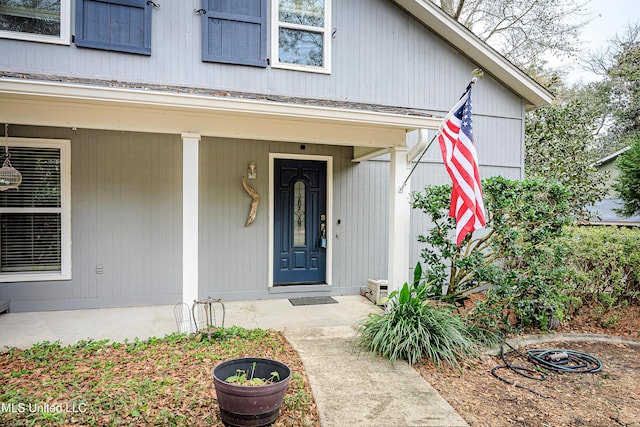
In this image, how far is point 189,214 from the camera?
14.2 ft

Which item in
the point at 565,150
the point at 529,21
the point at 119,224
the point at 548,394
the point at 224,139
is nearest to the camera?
the point at 548,394

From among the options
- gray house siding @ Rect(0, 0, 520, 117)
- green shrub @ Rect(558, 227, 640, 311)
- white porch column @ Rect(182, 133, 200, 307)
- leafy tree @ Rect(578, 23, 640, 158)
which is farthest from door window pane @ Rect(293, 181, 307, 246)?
leafy tree @ Rect(578, 23, 640, 158)

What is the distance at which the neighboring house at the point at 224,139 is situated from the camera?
4.38 meters

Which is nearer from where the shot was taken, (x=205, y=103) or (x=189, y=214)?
(x=205, y=103)

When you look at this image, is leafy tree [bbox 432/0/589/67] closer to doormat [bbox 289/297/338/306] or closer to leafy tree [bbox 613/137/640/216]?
leafy tree [bbox 613/137/640/216]

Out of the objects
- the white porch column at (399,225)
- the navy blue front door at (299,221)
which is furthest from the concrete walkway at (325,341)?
the white porch column at (399,225)

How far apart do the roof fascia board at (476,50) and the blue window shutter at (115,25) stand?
3.76m

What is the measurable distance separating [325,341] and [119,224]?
3.42 m

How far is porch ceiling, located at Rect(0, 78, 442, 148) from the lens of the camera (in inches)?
148

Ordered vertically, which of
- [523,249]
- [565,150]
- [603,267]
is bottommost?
[603,267]

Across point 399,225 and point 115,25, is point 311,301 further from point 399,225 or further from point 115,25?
point 115,25

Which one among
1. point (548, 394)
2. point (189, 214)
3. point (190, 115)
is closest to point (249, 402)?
point (189, 214)

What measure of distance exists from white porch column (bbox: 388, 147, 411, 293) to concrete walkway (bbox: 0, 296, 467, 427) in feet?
2.70

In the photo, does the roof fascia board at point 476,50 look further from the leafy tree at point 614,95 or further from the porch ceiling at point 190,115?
the leafy tree at point 614,95
